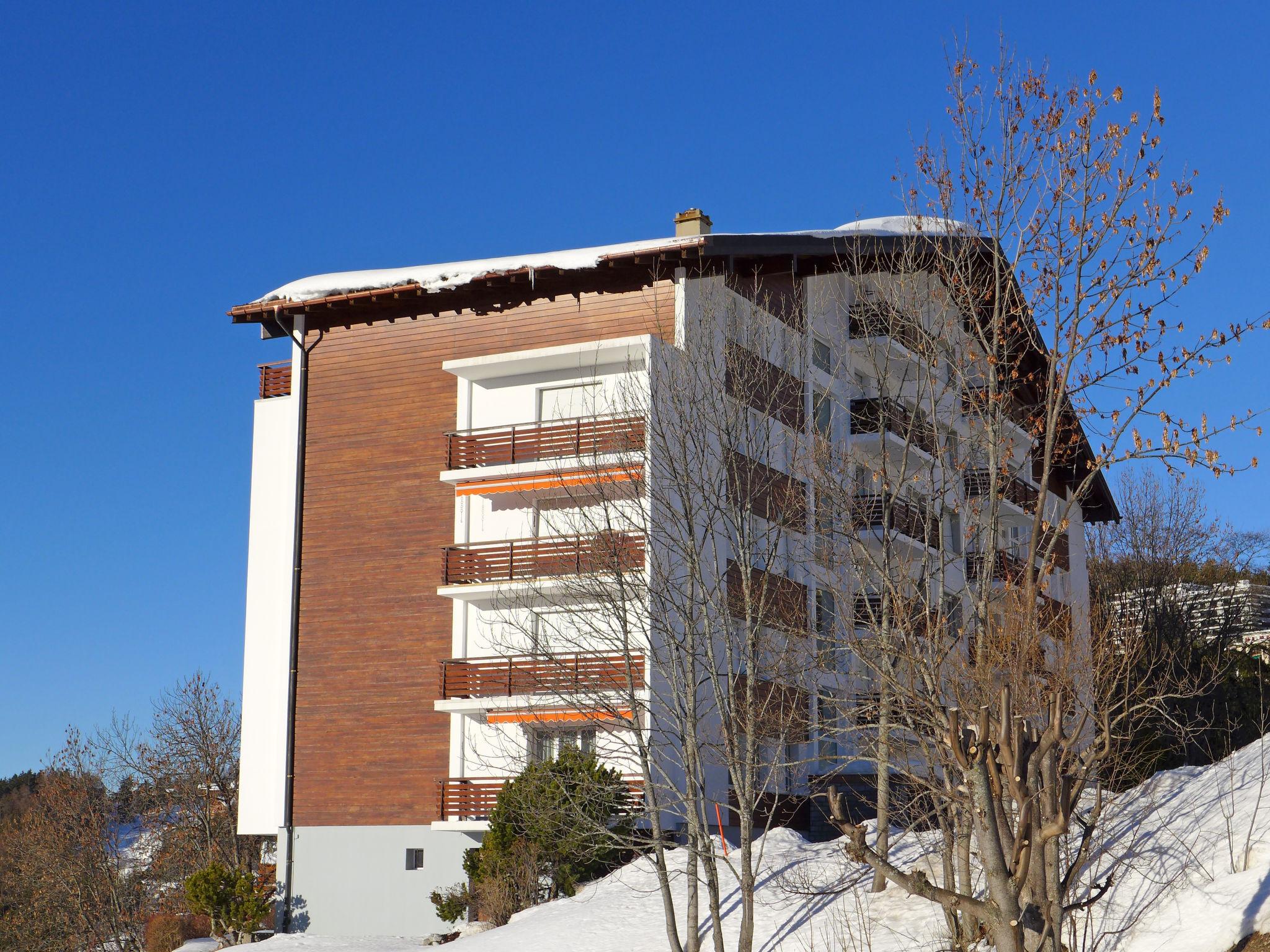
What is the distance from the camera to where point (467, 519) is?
28.6 meters

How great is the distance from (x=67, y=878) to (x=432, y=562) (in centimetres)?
2094

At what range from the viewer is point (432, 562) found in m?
28.7

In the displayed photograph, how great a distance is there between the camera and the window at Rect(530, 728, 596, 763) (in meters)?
26.8

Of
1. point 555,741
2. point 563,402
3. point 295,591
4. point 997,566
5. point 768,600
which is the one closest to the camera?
point 768,600

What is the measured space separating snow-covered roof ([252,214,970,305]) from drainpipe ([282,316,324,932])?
2.75ft

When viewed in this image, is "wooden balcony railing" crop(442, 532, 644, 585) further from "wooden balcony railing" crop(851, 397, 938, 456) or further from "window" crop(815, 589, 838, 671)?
"wooden balcony railing" crop(851, 397, 938, 456)

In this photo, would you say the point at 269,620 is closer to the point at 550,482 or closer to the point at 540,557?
the point at 540,557

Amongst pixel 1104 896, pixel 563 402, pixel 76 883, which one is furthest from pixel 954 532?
pixel 76 883

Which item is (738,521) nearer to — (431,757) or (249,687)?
(431,757)

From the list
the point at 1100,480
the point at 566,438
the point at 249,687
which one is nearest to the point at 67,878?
the point at 249,687

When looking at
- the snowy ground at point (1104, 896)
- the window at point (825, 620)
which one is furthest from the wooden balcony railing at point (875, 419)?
the snowy ground at point (1104, 896)

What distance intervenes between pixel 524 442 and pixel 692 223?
609 centimetres

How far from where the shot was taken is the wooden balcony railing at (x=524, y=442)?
86.1 ft

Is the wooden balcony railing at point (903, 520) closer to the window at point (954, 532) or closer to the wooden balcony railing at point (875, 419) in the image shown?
the wooden balcony railing at point (875, 419)
